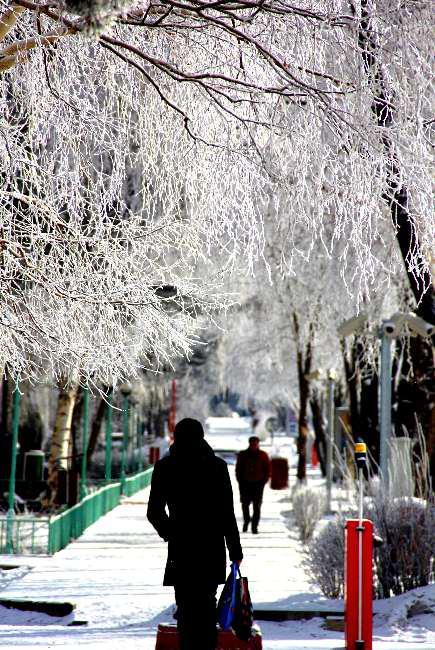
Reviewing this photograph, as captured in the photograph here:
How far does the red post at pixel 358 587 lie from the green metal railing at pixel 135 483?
23.6m

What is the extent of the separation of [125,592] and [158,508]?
19.8 feet

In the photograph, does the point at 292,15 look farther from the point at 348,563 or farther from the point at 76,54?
the point at 348,563

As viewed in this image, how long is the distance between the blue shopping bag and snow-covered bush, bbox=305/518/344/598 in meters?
4.85

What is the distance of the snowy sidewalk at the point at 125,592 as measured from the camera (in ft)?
32.7

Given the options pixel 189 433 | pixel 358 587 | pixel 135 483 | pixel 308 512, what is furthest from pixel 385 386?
pixel 135 483

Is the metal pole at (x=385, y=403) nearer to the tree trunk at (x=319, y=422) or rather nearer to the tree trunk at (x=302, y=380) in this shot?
the tree trunk at (x=302, y=380)

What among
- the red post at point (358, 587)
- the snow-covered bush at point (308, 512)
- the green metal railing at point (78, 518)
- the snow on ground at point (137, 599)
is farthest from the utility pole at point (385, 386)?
the snow-covered bush at point (308, 512)

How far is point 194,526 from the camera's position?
727 centimetres

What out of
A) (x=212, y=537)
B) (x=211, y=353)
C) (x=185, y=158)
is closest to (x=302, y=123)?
(x=185, y=158)

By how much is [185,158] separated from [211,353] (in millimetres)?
29242

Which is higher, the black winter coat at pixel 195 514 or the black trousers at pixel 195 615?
the black winter coat at pixel 195 514

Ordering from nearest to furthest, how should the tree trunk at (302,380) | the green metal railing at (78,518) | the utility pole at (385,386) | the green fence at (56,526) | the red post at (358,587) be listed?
the red post at (358,587)
the utility pole at (385,386)
the green fence at (56,526)
the green metal railing at (78,518)
the tree trunk at (302,380)

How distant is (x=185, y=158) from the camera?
9.24m

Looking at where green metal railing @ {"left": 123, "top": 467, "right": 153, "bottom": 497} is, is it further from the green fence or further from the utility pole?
the utility pole
